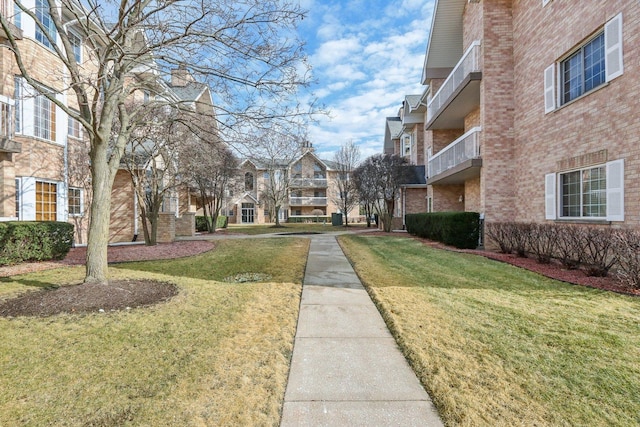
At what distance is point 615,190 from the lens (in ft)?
23.6

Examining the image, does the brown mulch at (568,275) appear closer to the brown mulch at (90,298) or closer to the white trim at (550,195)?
the white trim at (550,195)

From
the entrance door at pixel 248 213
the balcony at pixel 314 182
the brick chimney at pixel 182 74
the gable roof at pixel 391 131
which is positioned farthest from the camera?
the balcony at pixel 314 182

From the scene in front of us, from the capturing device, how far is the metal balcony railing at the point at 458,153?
40.9 ft

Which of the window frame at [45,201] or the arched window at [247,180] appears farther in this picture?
the arched window at [247,180]

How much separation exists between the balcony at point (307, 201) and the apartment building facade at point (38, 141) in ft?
106

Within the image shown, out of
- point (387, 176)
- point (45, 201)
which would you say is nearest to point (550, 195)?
point (387, 176)

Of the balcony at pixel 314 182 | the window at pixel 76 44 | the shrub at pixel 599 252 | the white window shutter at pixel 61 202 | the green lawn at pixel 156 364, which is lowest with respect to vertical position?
the green lawn at pixel 156 364

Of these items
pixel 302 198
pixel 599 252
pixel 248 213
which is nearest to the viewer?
pixel 599 252

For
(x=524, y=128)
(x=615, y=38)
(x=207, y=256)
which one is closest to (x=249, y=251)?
(x=207, y=256)

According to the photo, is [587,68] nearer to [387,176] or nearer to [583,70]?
[583,70]

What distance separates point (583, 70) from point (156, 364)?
1181cm

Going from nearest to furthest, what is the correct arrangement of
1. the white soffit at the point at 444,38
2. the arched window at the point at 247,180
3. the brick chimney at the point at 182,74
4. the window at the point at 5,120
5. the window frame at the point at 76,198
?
the brick chimney at the point at 182,74, the window at the point at 5,120, the window frame at the point at 76,198, the white soffit at the point at 444,38, the arched window at the point at 247,180

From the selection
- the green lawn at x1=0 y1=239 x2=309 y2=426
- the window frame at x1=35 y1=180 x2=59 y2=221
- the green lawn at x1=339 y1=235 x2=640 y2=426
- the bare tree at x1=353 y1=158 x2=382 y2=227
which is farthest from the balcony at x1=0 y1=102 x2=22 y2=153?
the bare tree at x1=353 y1=158 x2=382 y2=227

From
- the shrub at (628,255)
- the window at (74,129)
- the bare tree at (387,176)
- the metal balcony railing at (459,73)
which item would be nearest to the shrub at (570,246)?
the shrub at (628,255)
